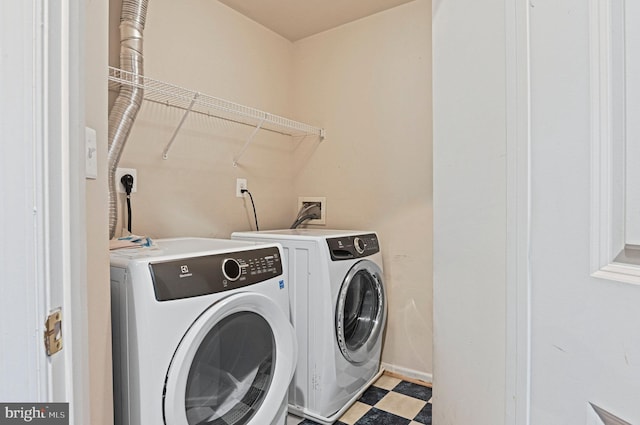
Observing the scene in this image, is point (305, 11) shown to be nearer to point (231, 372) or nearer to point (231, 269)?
point (231, 269)

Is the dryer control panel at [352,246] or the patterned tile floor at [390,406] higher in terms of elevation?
the dryer control panel at [352,246]

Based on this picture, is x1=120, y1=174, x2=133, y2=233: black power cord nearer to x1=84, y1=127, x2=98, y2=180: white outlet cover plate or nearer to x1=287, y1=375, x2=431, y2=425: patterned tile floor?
x1=84, y1=127, x2=98, y2=180: white outlet cover plate

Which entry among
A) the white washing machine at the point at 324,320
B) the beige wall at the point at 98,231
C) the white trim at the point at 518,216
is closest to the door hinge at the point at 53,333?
the beige wall at the point at 98,231

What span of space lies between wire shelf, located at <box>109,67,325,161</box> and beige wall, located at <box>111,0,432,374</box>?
0.05m

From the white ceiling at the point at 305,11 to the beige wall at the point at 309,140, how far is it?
0.06 meters

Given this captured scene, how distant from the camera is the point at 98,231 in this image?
2.65 ft

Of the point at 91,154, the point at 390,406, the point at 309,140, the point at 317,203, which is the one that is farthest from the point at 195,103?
the point at 390,406

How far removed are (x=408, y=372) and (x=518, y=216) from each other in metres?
1.87

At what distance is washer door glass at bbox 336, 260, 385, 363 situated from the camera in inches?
68.7

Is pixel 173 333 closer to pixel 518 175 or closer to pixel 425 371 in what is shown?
pixel 518 175

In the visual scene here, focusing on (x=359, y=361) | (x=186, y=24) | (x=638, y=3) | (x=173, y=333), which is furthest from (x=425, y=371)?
(x=186, y=24)

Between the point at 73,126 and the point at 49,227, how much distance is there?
15 centimetres

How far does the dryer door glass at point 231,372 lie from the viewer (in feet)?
3.78

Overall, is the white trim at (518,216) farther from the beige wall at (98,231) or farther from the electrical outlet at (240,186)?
the electrical outlet at (240,186)
